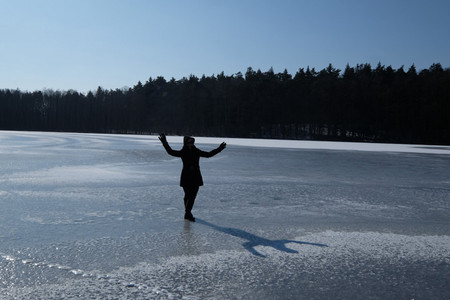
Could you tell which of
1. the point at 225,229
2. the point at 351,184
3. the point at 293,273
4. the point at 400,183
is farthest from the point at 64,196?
the point at 400,183

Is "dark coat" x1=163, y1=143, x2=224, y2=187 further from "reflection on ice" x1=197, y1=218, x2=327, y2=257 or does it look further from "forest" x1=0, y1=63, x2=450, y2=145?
"forest" x1=0, y1=63, x2=450, y2=145

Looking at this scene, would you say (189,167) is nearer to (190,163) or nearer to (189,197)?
(190,163)

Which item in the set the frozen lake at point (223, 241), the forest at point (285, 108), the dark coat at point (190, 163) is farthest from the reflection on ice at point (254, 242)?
the forest at point (285, 108)

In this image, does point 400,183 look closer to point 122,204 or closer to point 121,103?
point 122,204

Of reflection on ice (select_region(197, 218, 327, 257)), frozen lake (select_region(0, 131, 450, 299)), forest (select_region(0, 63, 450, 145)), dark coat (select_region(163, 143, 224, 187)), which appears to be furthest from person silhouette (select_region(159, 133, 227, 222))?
forest (select_region(0, 63, 450, 145))

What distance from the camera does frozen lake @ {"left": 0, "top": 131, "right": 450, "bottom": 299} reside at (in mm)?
3768

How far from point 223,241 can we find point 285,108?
3053 inches

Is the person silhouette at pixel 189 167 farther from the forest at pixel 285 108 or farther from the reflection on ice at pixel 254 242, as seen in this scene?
the forest at pixel 285 108

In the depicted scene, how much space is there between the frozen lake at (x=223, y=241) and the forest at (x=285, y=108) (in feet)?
187

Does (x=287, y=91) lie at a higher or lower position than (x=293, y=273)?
higher

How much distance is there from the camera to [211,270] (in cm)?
426

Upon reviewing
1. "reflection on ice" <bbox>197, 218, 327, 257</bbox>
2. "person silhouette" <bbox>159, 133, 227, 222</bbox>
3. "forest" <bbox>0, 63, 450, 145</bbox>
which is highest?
"forest" <bbox>0, 63, 450, 145</bbox>

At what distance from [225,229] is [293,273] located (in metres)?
2.08

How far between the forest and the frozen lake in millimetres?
57141
